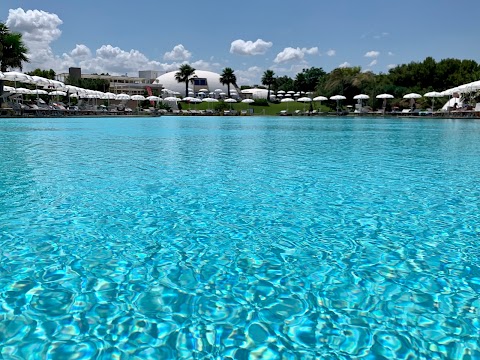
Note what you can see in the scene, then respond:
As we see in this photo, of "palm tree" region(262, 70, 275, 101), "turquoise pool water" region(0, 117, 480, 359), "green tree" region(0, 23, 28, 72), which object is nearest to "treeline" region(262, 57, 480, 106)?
"palm tree" region(262, 70, 275, 101)

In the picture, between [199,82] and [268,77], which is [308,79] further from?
[199,82]

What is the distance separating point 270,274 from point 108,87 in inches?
3382

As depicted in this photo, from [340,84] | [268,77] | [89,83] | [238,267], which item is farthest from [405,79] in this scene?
[238,267]

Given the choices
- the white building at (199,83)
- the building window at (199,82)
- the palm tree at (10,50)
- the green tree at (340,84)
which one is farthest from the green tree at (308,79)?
the palm tree at (10,50)

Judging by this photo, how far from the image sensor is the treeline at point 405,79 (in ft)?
171

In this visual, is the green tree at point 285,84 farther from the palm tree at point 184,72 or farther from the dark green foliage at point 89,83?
the dark green foliage at point 89,83

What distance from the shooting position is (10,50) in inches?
1378

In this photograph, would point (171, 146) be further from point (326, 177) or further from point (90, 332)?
point (90, 332)

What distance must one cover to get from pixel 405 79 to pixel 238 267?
58556mm

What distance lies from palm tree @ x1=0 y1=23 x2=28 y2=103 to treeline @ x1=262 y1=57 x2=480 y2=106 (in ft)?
133

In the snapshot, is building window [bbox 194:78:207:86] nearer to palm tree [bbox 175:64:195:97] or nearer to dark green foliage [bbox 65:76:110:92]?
palm tree [bbox 175:64:195:97]

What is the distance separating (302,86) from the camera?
312ft

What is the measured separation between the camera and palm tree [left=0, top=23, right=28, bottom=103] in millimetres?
34156

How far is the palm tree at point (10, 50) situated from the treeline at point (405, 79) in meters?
40.5
